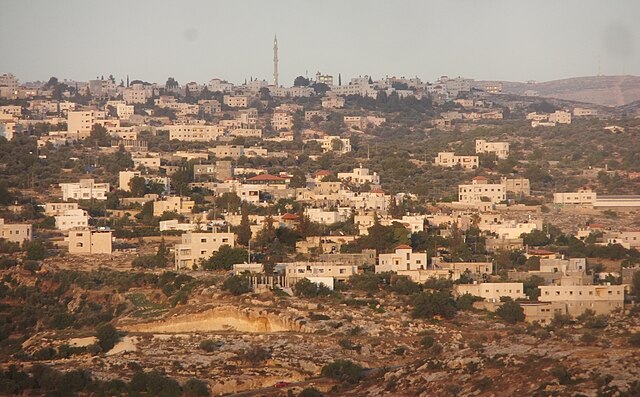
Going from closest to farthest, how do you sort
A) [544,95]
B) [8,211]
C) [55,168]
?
[8,211] → [55,168] → [544,95]

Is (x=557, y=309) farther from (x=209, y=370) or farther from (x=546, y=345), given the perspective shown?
(x=209, y=370)

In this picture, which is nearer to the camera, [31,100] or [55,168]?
[55,168]

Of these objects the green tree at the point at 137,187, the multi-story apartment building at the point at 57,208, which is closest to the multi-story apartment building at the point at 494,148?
the green tree at the point at 137,187

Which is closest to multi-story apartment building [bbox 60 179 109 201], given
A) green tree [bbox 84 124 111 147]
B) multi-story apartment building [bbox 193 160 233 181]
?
multi-story apartment building [bbox 193 160 233 181]

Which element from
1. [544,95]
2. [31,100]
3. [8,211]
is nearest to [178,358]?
[8,211]

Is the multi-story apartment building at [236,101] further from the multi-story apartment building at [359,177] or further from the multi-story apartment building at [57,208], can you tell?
the multi-story apartment building at [57,208]
